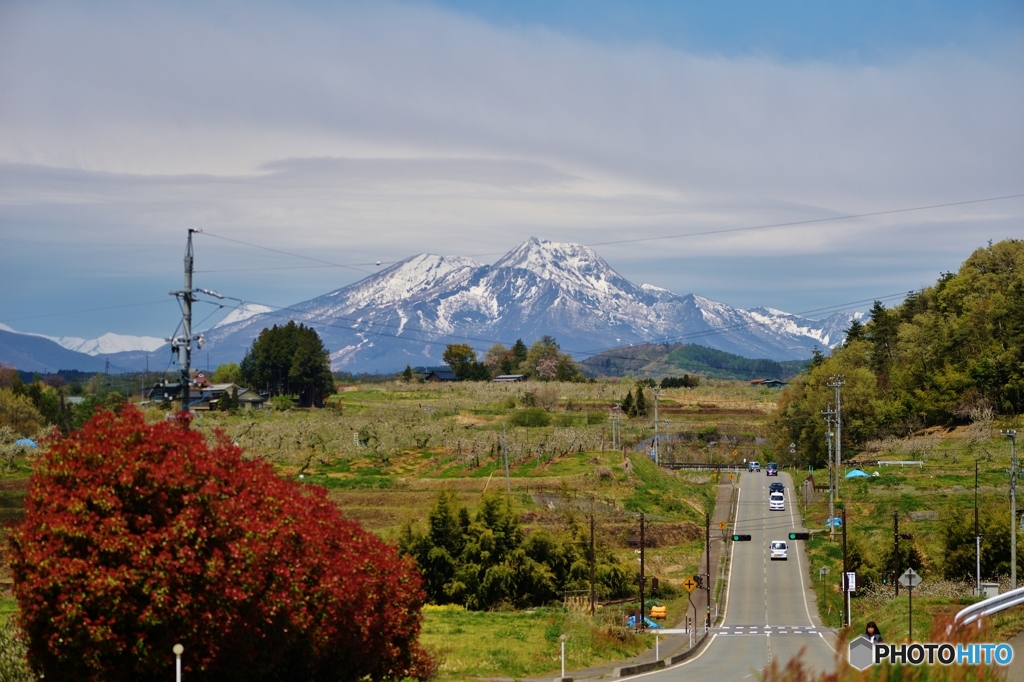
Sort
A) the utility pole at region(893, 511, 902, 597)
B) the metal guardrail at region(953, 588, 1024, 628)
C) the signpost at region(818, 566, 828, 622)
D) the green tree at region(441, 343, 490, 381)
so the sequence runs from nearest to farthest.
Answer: the metal guardrail at region(953, 588, 1024, 628) → the utility pole at region(893, 511, 902, 597) → the signpost at region(818, 566, 828, 622) → the green tree at region(441, 343, 490, 381)

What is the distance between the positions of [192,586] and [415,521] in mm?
35412

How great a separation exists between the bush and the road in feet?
69.5

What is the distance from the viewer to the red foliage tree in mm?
16797

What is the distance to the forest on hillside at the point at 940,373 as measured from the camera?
313 ft

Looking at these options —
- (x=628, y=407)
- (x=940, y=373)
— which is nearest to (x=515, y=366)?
(x=628, y=407)

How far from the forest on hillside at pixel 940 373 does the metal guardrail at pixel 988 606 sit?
268 feet

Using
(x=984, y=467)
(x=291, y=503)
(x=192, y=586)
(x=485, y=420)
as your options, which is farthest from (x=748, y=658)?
(x=485, y=420)

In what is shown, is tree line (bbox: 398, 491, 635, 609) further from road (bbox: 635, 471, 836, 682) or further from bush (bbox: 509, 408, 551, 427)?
bush (bbox: 509, 408, 551, 427)

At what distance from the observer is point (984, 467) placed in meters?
76.6

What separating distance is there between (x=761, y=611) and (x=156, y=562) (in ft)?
128

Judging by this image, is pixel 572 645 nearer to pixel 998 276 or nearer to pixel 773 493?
pixel 773 493

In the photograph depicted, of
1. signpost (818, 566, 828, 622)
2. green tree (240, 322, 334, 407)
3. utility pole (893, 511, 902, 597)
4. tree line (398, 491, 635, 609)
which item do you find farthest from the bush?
utility pole (893, 511, 902, 597)

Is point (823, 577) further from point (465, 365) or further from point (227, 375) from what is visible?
point (465, 365)

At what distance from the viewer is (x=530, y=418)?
101m
